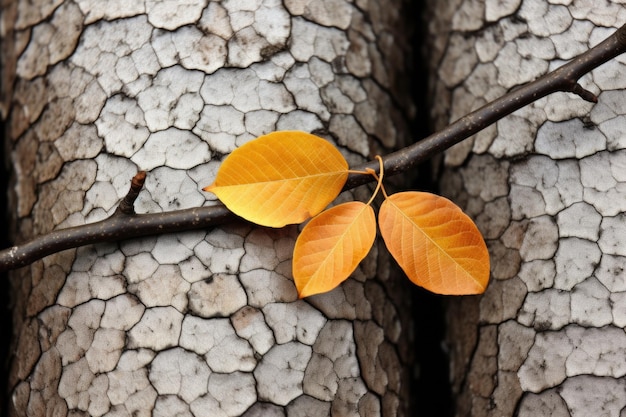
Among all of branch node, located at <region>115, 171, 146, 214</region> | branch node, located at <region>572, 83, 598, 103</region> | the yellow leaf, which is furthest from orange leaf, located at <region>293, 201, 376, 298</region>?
branch node, located at <region>572, 83, 598, 103</region>

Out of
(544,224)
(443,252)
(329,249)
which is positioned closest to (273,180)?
(329,249)

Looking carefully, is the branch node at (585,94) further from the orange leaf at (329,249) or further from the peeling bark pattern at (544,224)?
the orange leaf at (329,249)

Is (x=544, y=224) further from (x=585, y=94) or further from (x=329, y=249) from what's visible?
(x=329, y=249)

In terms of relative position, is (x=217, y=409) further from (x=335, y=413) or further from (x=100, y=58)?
(x=100, y=58)

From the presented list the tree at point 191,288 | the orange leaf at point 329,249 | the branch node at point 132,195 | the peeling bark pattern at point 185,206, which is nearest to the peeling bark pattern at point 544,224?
the tree at point 191,288

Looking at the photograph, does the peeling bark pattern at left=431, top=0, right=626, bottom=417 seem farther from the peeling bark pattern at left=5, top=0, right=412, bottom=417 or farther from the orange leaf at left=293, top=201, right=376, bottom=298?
the orange leaf at left=293, top=201, right=376, bottom=298

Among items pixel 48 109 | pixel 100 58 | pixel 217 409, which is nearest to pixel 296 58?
pixel 100 58
